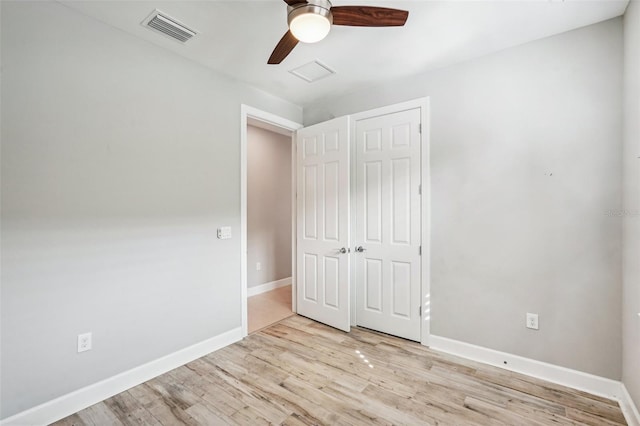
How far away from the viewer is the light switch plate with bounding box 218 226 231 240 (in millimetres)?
2754

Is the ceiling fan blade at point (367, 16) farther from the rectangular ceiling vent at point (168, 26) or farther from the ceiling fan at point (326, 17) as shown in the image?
the rectangular ceiling vent at point (168, 26)

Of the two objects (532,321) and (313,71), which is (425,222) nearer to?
(532,321)

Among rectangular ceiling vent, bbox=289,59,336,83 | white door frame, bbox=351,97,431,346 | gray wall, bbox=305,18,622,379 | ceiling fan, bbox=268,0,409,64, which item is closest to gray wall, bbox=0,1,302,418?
rectangular ceiling vent, bbox=289,59,336,83

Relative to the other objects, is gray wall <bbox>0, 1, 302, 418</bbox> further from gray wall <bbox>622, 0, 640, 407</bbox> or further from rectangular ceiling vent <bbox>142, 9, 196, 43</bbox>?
gray wall <bbox>622, 0, 640, 407</bbox>

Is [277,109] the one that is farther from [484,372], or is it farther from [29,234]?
[484,372]

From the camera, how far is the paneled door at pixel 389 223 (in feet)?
9.17

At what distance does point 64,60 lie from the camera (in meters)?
1.86

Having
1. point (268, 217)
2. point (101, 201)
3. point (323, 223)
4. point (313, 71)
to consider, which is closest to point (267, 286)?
point (268, 217)

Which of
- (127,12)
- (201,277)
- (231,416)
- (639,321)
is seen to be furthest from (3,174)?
(639,321)

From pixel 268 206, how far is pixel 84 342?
3.15m

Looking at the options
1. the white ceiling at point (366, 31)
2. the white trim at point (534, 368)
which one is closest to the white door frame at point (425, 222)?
the white trim at point (534, 368)

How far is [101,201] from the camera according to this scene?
201 cm

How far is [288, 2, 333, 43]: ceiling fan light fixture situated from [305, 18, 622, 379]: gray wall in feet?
4.94

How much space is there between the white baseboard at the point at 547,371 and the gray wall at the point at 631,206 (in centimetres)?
10
